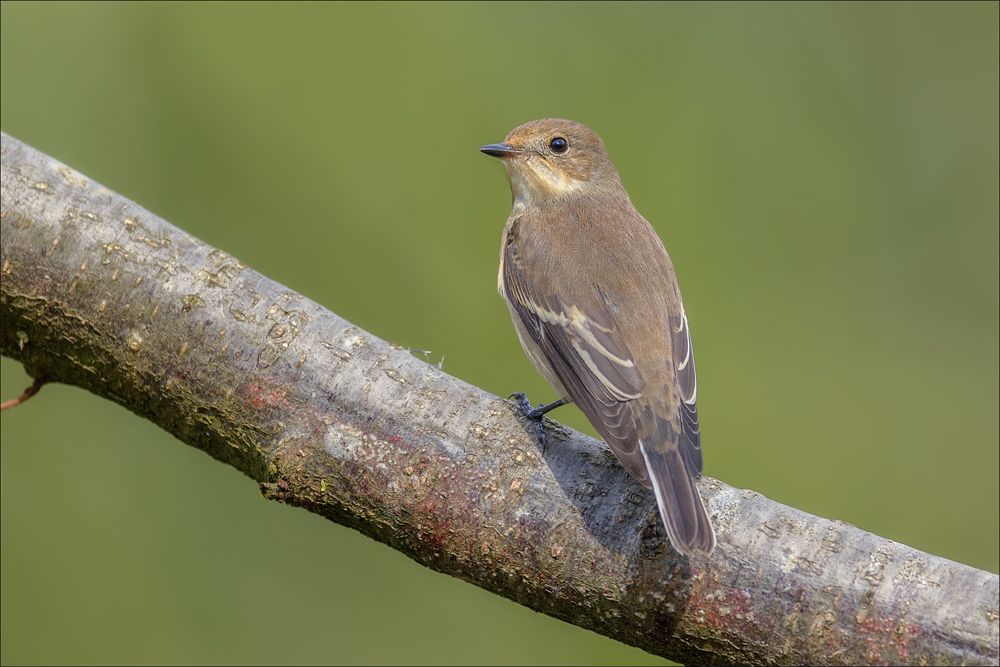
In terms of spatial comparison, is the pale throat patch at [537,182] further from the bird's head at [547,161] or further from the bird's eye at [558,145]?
the bird's eye at [558,145]

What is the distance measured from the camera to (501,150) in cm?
414

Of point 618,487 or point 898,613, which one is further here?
point 618,487

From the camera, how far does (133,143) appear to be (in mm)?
5270

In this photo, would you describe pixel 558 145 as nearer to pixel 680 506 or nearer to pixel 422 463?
pixel 422 463

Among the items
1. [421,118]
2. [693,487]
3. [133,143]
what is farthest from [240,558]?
[693,487]

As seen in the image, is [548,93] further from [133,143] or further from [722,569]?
[722,569]

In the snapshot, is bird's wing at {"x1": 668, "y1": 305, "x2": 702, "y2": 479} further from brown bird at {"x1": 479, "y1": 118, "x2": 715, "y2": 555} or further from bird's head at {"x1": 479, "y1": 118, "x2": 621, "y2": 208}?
bird's head at {"x1": 479, "y1": 118, "x2": 621, "y2": 208}

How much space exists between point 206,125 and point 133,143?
0.47 meters

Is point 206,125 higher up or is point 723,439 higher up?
point 206,125

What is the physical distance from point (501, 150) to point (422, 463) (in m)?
2.13

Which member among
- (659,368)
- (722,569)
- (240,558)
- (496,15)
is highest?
(496,15)

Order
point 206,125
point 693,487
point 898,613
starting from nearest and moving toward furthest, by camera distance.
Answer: point 898,613 < point 693,487 < point 206,125

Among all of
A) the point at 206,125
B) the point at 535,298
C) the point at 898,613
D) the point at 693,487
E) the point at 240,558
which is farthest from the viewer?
the point at 206,125

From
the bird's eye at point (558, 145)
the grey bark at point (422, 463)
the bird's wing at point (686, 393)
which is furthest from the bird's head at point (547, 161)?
the grey bark at point (422, 463)
